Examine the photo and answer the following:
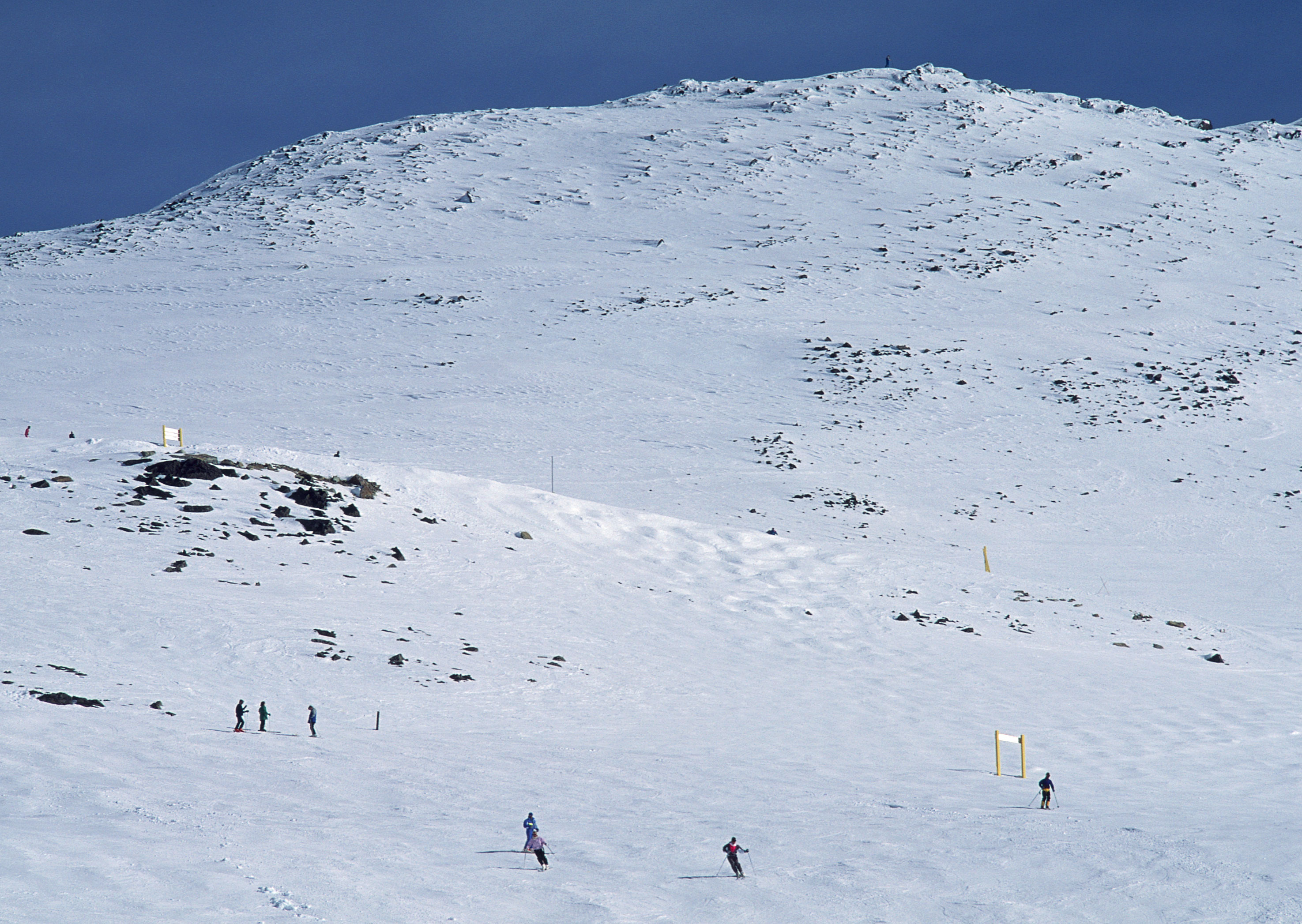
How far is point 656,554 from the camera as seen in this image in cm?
3569

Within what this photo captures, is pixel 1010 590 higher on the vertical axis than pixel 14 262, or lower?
lower

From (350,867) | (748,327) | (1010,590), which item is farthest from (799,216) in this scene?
(350,867)

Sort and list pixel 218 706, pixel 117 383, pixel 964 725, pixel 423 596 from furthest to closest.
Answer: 1. pixel 117 383
2. pixel 423 596
3. pixel 964 725
4. pixel 218 706

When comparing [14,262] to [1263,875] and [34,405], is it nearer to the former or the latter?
[34,405]

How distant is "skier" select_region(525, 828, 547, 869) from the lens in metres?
13.1

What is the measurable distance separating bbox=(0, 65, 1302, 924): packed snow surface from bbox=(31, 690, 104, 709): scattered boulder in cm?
18

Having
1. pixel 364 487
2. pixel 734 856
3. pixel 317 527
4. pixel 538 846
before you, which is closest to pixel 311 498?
pixel 317 527

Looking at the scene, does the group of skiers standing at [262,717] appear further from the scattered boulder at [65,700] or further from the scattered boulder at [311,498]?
the scattered boulder at [311,498]

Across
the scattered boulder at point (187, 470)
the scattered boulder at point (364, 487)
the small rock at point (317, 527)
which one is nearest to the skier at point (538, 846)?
the small rock at point (317, 527)

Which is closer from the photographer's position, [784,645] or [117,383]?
[784,645]

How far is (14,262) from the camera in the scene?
268ft

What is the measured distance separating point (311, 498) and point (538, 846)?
2200 centimetres

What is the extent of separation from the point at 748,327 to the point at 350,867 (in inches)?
2261

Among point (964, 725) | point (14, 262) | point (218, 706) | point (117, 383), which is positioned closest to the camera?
point (218, 706)
